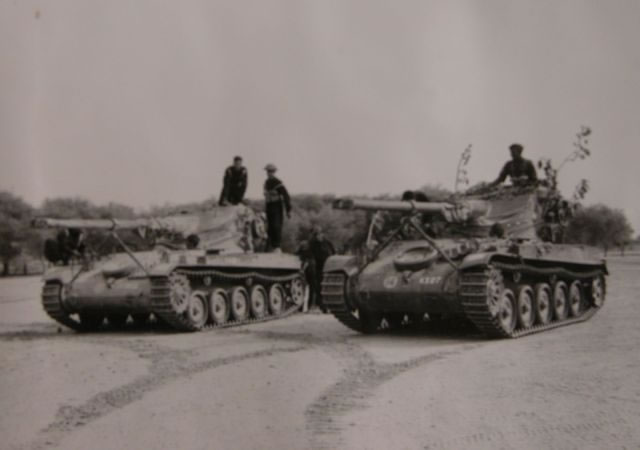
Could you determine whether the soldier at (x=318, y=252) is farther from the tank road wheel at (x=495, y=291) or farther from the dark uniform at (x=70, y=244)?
the tank road wheel at (x=495, y=291)

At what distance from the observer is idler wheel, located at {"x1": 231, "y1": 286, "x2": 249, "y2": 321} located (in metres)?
15.7

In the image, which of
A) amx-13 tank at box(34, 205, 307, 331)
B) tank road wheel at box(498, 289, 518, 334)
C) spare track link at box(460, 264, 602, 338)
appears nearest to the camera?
spare track link at box(460, 264, 602, 338)

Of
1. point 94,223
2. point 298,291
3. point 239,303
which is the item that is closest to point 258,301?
point 239,303

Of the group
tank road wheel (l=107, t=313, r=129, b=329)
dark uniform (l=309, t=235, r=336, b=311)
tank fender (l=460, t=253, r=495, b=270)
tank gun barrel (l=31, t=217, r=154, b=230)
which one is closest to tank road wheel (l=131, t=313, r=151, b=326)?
tank road wheel (l=107, t=313, r=129, b=329)

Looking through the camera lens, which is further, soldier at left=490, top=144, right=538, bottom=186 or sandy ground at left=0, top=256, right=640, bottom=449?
soldier at left=490, top=144, right=538, bottom=186

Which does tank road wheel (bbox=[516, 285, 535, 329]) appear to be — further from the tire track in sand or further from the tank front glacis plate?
the tank front glacis plate

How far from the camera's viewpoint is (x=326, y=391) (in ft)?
26.6

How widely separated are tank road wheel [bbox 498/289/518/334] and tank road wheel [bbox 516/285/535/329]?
0.13m

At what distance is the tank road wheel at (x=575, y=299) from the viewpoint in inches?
594

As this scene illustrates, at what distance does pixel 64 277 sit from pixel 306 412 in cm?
891

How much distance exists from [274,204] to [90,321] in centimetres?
452

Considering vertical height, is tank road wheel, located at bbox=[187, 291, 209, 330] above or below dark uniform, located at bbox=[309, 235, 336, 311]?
below

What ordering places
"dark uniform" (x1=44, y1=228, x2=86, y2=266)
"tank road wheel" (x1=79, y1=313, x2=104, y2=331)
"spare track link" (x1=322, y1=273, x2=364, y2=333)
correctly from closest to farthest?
"spare track link" (x1=322, y1=273, x2=364, y2=333) → "tank road wheel" (x1=79, y1=313, x2=104, y2=331) → "dark uniform" (x1=44, y1=228, x2=86, y2=266)

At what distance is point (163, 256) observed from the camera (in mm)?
14227
